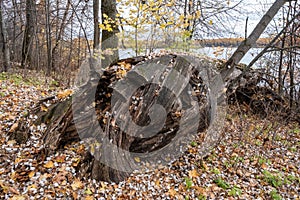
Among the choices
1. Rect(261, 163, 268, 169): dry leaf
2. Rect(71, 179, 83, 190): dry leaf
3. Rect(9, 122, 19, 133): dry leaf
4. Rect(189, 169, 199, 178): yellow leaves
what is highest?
Rect(9, 122, 19, 133): dry leaf

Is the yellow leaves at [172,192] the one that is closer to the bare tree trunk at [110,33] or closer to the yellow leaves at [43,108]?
the yellow leaves at [43,108]

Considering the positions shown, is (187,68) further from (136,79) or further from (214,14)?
(214,14)

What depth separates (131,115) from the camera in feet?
10.1

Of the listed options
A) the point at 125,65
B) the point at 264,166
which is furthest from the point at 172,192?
the point at 264,166

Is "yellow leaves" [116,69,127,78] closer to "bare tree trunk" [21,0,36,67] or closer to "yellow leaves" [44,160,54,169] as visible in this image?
"yellow leaves" [44,160,54,169]

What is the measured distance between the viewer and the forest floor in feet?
8.24

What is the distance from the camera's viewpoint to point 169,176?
132 inches

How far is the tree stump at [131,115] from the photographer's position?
2910mm

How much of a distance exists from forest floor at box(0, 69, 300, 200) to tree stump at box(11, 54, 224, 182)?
0.16 metres

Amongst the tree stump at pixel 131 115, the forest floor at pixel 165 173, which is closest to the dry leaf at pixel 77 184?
the forest floor at pixel 165 173

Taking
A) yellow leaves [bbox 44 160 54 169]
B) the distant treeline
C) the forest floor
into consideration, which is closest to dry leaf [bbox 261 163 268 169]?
the forest floor

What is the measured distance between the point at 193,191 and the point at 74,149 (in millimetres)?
1750

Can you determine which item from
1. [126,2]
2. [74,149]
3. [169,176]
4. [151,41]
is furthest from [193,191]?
[126,2]

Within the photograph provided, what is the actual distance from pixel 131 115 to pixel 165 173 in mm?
1081
